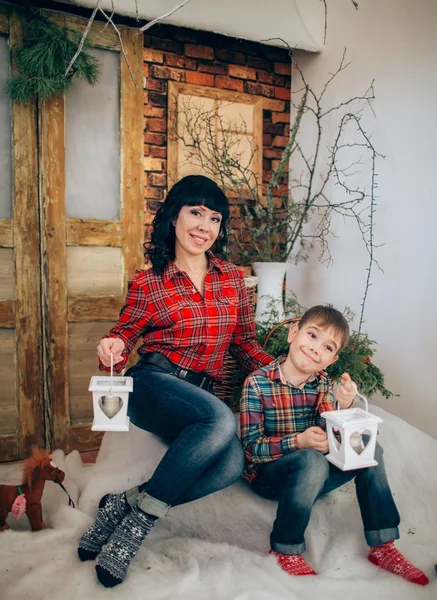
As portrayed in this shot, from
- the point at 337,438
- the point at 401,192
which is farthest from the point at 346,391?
the point at 401,192

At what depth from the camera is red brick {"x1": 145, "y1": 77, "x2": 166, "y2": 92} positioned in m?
3.17

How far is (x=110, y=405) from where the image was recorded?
166cm

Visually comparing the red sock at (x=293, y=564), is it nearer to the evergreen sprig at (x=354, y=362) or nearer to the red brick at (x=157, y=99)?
the evergreen sprig at (x=354, y=362)

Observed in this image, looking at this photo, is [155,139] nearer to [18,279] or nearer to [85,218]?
[85,218]

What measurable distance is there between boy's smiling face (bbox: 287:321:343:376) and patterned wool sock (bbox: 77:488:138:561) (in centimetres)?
72

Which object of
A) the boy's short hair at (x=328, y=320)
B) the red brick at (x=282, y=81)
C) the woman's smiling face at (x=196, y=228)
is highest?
the red brick at (x=282, y=81)

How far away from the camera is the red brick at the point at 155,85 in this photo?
125 inches

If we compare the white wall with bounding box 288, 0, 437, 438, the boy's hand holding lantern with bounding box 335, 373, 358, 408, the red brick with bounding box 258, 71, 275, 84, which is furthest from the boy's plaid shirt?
the red brick with bounding box 258, 71, 275, 84

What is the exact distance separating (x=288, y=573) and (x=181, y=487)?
1.41 ft

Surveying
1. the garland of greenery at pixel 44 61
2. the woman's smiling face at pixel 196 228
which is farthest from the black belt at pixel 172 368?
the garland of greenery at pixel 44 61

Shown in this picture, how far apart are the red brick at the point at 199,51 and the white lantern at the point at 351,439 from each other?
2.53 metres

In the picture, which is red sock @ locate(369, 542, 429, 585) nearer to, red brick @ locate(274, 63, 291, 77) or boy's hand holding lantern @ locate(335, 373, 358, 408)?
boy's hand holding lantern @ locate(335, 373, 358, 408)

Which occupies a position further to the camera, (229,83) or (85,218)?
(229,83)

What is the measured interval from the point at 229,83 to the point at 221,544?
8.98 ft
